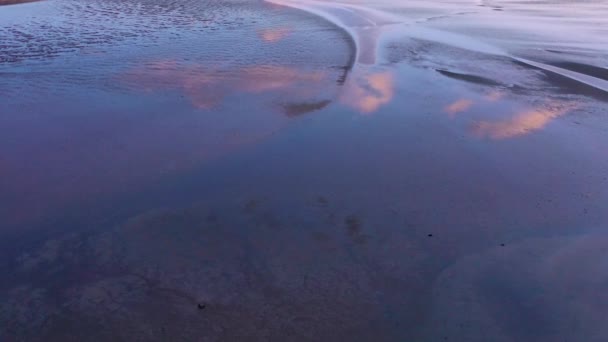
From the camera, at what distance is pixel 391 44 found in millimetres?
11625

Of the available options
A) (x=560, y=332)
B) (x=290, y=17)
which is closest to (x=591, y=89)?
(x=560, y=332)

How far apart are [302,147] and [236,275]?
8.67 feet

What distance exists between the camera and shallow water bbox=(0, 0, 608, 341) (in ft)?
11.6

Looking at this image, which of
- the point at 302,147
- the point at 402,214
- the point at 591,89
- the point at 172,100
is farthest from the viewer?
the point at 591,89

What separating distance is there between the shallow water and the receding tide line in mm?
218

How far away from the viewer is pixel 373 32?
1316cm

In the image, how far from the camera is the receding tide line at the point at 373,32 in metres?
9.57

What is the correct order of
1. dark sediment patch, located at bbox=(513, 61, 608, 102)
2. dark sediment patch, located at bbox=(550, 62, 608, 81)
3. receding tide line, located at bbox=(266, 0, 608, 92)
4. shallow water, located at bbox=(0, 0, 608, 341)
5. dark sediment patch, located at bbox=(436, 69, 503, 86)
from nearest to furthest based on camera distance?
shallow water, located at bbox=(0, 0, 608, 341), dark sediment patch, located at bbox=(513, 61, 608, 102), dark sediment patch, located at bbox=(436, 69, 503, 86), dark sediment patch, located at bbox=(550, 62, 608, 81), receding tide line, located at bbox=(266, 0, 608, 92)

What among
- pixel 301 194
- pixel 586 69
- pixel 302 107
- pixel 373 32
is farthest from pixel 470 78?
pixel 301 194

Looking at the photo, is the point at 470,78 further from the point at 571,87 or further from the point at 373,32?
the point at 373,32

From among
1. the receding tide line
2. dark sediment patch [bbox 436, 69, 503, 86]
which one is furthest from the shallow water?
the receding tide line

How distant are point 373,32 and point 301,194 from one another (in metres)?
9.22

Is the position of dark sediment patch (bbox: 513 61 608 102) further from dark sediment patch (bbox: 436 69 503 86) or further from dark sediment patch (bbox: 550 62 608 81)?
dark sediment patch (bbox: 436 69 503 86)

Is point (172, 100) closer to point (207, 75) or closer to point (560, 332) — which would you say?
point (207, 75)
